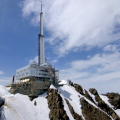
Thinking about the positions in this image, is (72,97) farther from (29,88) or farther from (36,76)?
(36,76)

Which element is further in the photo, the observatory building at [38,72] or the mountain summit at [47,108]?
the observatory building at [38,72]

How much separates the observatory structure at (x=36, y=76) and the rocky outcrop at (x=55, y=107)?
6724mm

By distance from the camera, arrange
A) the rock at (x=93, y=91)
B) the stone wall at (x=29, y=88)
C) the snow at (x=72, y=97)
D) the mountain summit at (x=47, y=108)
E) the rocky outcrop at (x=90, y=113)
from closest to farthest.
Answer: the mountain summit at (x=47, y=108)
the rocky outcrop at (x=90, y=113)
the stone wall at (x=29, y=88)
the snow at (x=72, y=97)
the rock at (x=93, y=91)

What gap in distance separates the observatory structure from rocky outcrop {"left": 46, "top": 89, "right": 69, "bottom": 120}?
672cm

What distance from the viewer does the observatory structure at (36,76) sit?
49.9 meters

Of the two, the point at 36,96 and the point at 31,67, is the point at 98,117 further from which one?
the point at 31,67

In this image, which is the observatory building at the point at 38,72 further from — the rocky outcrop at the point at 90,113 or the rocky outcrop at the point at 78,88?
the rocky outcrop at the point at 90,113

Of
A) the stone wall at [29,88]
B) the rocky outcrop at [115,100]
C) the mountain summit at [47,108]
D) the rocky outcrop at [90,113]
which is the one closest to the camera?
the mountain summit at [47,108]

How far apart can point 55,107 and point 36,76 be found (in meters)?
23.1

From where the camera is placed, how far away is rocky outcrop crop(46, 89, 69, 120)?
41.6 meters

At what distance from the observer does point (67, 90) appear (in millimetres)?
62562

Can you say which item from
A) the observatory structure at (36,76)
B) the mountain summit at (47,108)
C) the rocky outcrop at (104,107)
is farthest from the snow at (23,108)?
the rocky outcrop at (104,107)

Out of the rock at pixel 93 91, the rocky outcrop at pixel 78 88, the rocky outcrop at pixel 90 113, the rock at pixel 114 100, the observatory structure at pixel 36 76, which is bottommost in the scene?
the rocky outcrop at pixel 90 113

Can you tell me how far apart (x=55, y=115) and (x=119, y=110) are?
4196cm
